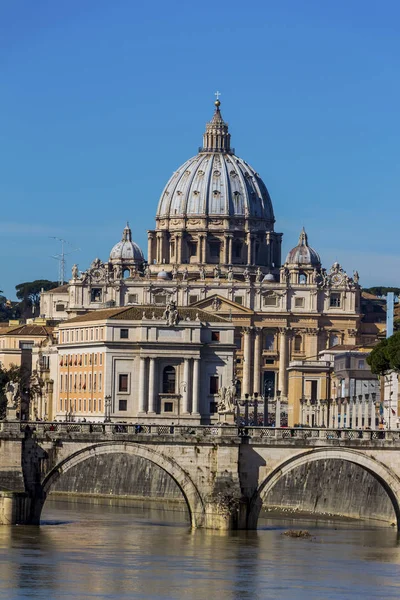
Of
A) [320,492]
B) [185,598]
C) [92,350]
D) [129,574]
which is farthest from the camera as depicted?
[92,350]

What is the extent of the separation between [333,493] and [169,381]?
51383 mm

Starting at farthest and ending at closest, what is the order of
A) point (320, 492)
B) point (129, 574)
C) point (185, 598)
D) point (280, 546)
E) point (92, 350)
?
point (92, 350), point (320, 492), point (280, 546), point (129, 574), point (185, 598)

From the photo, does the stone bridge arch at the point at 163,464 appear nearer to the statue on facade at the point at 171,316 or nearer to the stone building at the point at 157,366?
the stone building at the point at 157,366

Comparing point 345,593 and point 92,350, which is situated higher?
point 92,350

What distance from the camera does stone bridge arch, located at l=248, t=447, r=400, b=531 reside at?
92438mm

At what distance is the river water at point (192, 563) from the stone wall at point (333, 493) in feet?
7.80

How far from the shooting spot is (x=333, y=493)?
359ft

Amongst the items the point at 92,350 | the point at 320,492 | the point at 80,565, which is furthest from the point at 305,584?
the point at 92,350

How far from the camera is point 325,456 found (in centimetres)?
9312

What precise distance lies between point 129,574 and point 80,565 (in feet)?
8.65

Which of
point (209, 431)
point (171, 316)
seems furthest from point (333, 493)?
point (171, 316)

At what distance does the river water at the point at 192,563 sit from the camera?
79.6 metres

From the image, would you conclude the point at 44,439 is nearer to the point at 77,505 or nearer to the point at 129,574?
the point at 129,574

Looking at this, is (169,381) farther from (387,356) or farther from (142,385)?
(387,356)
